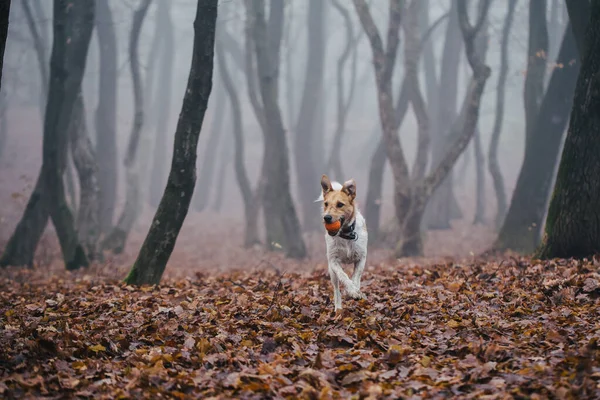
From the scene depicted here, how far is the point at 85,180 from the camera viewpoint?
18.6 metres

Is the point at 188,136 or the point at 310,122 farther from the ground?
the point at 310,122

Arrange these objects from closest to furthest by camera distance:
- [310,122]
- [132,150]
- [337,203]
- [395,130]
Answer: [337,203] < [395,130] < [132,150] < [310,122]

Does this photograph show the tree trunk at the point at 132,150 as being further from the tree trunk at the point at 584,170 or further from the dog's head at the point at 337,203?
the dog's head at the point at 337,203

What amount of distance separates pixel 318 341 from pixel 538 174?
38.4ft

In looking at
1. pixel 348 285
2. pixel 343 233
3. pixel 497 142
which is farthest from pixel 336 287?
pixel 497 142

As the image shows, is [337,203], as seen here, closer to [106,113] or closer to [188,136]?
[188,136]

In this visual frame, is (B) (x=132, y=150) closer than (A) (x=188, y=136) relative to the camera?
No

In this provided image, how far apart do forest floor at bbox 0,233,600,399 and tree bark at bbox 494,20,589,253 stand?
6.54 m

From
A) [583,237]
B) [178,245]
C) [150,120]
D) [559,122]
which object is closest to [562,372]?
[583,237]

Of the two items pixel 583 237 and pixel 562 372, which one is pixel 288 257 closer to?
pixel 583 237

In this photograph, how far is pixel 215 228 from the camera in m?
32.5

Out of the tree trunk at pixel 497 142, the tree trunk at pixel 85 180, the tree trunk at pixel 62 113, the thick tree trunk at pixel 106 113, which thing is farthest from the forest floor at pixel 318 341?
the tree trunk at pixel 497 142

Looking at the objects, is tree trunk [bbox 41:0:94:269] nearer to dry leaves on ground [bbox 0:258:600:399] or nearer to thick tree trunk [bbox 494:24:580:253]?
dry leaves on ground [bbox 0:258:600:399]

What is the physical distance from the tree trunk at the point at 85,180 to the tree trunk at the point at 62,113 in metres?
2.57
